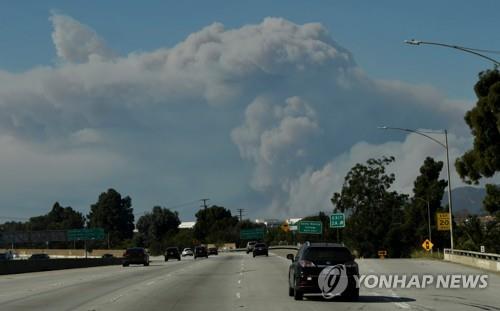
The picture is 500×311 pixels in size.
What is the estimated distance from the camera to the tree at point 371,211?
381 ft

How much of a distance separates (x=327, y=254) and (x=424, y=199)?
86898mm

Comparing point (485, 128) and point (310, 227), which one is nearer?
point (485, 128)

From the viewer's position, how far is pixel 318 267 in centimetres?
2180

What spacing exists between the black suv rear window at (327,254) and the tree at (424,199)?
85.6 m

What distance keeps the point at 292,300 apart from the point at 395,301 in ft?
9.54

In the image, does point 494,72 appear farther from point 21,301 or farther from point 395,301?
point 21,301

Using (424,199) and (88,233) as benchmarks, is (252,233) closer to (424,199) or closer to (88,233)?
(88,233)

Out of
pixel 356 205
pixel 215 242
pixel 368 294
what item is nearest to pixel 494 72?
pixel 368 294

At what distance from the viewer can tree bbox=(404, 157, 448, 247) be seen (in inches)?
4267

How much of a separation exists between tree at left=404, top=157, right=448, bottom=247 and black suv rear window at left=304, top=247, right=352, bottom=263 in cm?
8561

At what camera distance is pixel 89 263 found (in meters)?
72.1

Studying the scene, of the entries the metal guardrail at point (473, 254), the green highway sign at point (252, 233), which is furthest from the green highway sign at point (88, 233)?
the metal guardrail at point (473, 254)

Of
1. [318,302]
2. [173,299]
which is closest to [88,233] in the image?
[173,299]

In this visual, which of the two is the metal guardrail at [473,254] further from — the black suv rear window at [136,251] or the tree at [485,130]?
the black suv rear window at [136,251]
